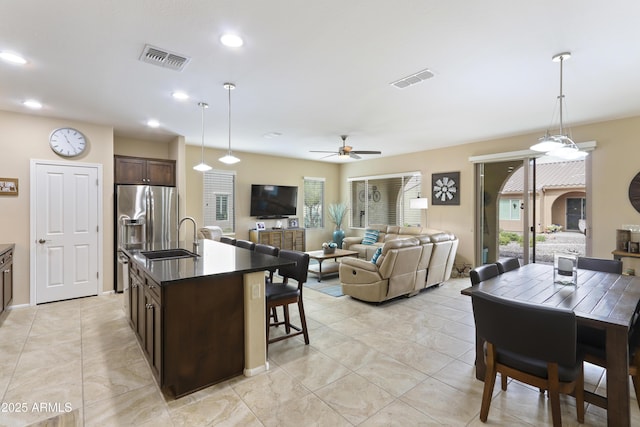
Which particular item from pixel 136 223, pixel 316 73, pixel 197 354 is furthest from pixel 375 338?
pixel 136 223

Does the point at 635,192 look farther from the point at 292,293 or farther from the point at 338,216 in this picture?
the point at 338,216

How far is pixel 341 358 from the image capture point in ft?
9.64

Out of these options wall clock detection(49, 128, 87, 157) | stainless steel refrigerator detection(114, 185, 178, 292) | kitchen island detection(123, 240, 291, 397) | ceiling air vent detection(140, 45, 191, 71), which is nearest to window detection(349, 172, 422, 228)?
stainless steel refrigerator detection(114, 185, 178, 292)

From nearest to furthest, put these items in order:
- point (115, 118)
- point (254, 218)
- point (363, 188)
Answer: point (115, 118) → point (254, 218) → point (363, 188)

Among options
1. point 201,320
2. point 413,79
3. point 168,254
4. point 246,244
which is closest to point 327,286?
point 246,244

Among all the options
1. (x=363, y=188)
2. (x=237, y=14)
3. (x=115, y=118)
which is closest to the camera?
(x=237, y=14)

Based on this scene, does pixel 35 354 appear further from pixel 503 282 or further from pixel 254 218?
pixel 254 218

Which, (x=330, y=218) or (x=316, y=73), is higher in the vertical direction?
(x=316, y=73)

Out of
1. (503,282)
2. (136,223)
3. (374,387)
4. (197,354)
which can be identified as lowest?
(374,387)

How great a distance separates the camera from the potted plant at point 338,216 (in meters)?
8.47

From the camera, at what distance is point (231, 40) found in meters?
2.46

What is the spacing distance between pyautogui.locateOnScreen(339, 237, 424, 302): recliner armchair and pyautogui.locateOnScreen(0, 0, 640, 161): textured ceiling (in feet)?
6.36

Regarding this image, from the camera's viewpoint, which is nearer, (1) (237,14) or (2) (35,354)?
(1) (237,14)

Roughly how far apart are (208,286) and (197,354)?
21.0 inches
